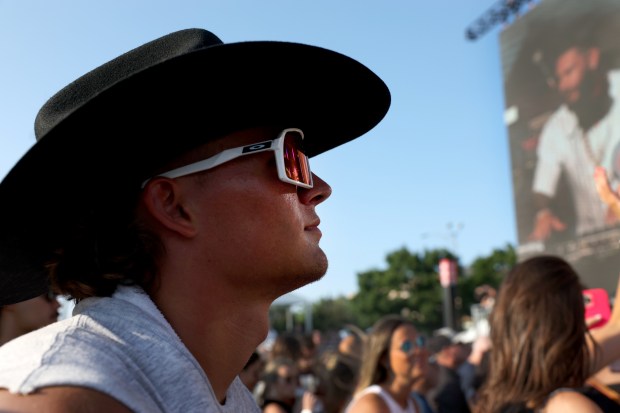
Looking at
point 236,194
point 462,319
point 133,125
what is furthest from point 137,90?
point 462,319

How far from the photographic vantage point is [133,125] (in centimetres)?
153

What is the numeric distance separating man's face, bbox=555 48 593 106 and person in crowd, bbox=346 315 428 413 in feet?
47.5

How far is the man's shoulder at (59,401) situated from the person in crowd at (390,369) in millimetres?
2974

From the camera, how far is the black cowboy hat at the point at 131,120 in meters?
1.45

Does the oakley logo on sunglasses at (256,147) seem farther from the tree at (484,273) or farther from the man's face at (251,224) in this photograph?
the tree at (484,273)

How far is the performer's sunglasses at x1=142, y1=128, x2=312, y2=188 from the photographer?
5.24 ft

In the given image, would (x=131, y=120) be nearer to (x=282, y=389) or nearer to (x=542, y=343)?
(x=542, y=343)

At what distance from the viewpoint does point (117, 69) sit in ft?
5.19

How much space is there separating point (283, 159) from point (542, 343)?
175cm

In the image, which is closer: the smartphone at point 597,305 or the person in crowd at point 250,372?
the smartphone at point 597,305

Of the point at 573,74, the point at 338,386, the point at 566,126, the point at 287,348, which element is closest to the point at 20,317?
the point at 338,386

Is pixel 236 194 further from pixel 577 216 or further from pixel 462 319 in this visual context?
pixel 462 319

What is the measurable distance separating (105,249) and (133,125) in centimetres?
31

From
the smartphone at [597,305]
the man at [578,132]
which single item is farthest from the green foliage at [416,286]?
the smartphone at [597,305]
